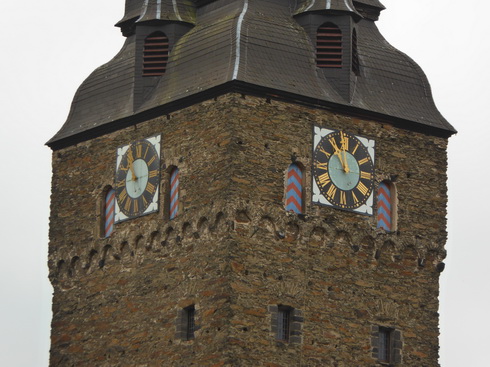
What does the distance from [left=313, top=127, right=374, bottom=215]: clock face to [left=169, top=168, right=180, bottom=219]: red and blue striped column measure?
304cm

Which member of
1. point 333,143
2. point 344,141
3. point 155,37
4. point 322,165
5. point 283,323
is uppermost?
point 155,37

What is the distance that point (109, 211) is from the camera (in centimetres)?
6569

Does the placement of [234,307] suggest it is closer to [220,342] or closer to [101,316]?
[220,342]

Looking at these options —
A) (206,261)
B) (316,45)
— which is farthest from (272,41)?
(206,261)

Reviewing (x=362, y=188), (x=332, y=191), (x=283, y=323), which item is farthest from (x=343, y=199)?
(x=283, y=323)

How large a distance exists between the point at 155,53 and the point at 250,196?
4.99 m

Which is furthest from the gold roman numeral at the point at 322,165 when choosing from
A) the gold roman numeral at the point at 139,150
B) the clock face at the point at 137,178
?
the gold roman numeral at the point at 139,150

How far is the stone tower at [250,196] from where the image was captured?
62.3 metres

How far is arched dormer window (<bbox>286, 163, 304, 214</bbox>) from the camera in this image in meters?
63.0

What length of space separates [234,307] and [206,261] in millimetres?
1463

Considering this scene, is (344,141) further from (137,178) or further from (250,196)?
(137,178)

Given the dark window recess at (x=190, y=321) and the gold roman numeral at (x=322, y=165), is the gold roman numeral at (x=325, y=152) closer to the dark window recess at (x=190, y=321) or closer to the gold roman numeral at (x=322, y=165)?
the gold roman numeral at (x=322, y=165)

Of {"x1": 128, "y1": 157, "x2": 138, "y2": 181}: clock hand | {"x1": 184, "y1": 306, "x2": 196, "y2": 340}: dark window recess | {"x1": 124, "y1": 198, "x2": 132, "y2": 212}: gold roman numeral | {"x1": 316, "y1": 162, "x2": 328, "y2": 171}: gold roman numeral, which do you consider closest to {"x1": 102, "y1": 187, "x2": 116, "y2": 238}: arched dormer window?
{"x1": 124, "y1": 198, "x2": 132, "y2": 212}: gold roman numeral

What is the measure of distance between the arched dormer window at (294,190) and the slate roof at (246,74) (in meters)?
1.58
